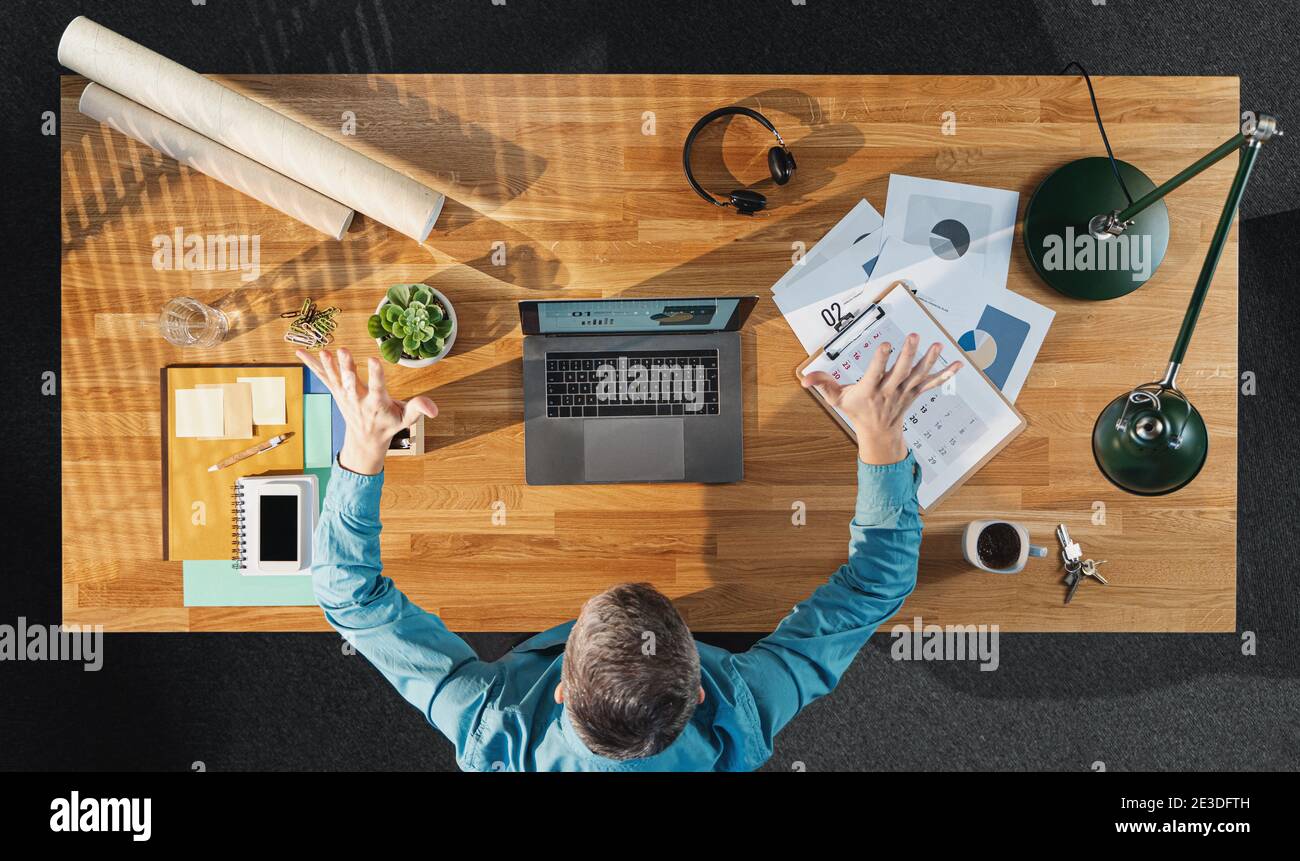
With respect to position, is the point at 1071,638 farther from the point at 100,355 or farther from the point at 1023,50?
the point at 100,355

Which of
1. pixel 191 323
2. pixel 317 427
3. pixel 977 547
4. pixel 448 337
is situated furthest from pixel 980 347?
pixel 191 323

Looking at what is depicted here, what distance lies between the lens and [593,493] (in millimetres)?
1414

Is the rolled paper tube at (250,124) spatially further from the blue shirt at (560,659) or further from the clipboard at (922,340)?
the clipboard at (922,340)

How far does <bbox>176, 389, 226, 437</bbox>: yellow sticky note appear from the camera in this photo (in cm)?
137

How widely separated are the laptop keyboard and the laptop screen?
5 cm

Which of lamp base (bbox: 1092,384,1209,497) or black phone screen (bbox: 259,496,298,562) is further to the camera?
black phone screen (bbox: 259,496,298,562)

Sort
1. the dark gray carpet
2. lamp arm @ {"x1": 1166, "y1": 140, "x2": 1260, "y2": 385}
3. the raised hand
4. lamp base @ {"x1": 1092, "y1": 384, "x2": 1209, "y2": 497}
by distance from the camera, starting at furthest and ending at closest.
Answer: the dark gray carpet → the raised hand → lamp base @ {"x1": 1092, "y1": 384, "x2": 1209, "y2": 497} → lamp arm @ {"x1": 1166, "y1": 140, "x2": 1260, "y2": 385}

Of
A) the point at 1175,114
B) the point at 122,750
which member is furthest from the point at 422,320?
the point at 122,750

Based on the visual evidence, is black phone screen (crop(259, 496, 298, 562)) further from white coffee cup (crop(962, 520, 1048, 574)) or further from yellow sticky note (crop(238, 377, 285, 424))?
white coffee cup (crop(962, 520, 1048, 574))

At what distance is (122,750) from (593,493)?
1756 mm

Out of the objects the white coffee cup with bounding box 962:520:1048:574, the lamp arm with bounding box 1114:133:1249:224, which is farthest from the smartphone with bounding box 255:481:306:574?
the lamp arm with bounding box 1114:133:1249:224

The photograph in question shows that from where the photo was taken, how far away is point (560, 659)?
1347mm

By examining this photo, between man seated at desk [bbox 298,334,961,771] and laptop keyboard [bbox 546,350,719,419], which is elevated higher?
laptop keyboard [bbox 546,350,719,419]

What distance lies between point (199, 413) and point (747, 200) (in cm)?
115
